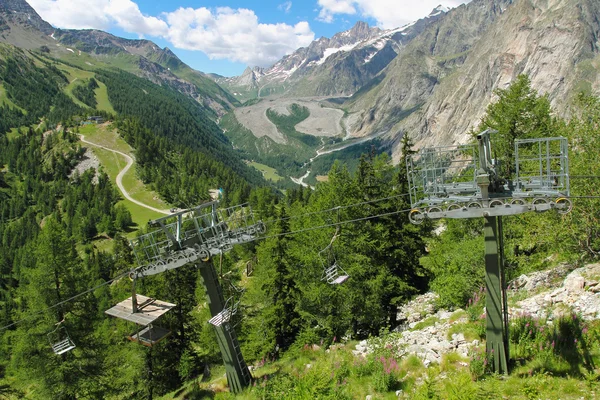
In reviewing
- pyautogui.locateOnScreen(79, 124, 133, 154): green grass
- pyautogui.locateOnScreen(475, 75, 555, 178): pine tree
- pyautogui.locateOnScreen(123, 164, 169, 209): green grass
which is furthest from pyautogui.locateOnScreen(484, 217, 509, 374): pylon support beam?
pyautogui.locateOnScreen(79, 124, 133, 154): green grass

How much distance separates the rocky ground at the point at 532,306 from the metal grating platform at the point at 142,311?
28.3ft

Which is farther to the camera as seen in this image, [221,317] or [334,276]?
[334,276]

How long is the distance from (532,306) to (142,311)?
1552 cm

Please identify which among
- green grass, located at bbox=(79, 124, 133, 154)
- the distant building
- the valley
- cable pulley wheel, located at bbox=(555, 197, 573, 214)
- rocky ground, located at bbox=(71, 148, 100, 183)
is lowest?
the valley

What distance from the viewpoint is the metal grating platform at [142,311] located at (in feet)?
47.5

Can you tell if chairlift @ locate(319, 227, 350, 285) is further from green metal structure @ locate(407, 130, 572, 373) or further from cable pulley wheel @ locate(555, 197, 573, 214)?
cable pulley wheel @ locate(555, 197, 573, 214)

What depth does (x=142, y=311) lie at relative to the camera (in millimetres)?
15047

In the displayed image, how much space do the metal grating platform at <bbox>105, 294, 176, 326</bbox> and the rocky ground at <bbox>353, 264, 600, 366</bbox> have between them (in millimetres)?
8630

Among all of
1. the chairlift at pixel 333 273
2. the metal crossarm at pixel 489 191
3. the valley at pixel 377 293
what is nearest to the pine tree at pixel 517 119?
the valley at pixel 377 293

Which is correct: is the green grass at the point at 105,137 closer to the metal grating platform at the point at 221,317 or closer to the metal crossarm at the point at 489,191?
the metal grating platform at the point at 221,317

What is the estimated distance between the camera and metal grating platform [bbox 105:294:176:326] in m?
14.5

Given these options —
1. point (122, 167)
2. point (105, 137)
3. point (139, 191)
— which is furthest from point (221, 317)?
point (105, 137)

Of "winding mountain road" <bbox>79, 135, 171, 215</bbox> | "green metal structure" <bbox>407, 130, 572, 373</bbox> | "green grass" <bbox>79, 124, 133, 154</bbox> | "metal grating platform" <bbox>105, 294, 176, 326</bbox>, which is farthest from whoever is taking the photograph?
"green grass" <bbox>79, 124, 133, 154</bbox>

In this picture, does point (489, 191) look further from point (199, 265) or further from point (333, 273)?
point (199, 265)
